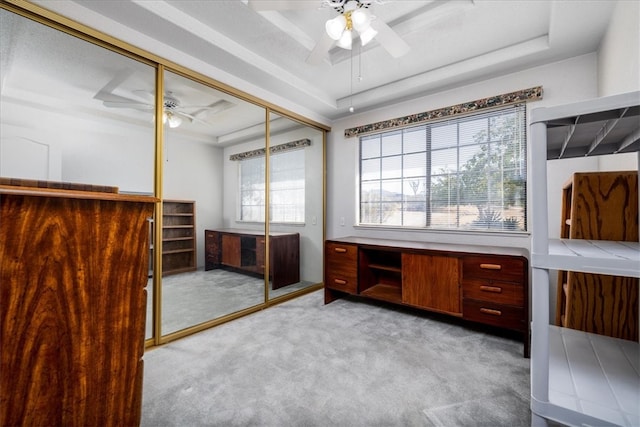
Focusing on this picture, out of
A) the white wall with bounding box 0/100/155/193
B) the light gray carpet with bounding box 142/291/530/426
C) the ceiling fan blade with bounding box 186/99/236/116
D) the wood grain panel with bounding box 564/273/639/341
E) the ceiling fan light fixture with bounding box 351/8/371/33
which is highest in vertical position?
the ceiling fan light fixture with bounding box 351/8/371/33

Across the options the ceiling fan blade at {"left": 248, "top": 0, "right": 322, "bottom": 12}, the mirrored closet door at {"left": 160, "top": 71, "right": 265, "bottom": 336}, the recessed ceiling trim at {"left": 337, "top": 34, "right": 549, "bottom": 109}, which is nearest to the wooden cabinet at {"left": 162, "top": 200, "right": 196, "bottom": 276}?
the mirrored closet door at {"left": 160, "top": 71, "right": 265, "bottom": 336}

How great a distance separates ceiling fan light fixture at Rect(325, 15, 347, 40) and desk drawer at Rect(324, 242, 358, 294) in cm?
206

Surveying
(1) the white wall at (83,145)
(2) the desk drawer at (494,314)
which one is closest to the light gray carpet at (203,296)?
(1) the white wall at (83,145)

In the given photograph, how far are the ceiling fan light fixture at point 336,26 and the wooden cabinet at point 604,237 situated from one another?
5.57ft

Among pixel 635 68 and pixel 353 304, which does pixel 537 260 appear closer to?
pixel 635 68

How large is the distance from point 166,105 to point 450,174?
118 inches

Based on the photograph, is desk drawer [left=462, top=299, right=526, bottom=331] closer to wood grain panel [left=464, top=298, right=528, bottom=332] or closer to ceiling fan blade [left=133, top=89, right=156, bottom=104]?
wood grain panel [left=464, top=298, right=528, bottom=332]

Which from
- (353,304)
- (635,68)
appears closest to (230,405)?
(353,304)

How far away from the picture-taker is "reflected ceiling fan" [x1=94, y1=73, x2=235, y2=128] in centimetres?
206

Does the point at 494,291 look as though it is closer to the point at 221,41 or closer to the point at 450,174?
the point at 450,174

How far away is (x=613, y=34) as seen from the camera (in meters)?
1.88

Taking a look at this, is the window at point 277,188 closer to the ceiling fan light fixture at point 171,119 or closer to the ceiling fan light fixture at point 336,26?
the ceiling fan light fixture at point 171,119

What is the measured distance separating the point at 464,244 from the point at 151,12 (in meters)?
3.40

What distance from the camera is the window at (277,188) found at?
3135 millimetres
